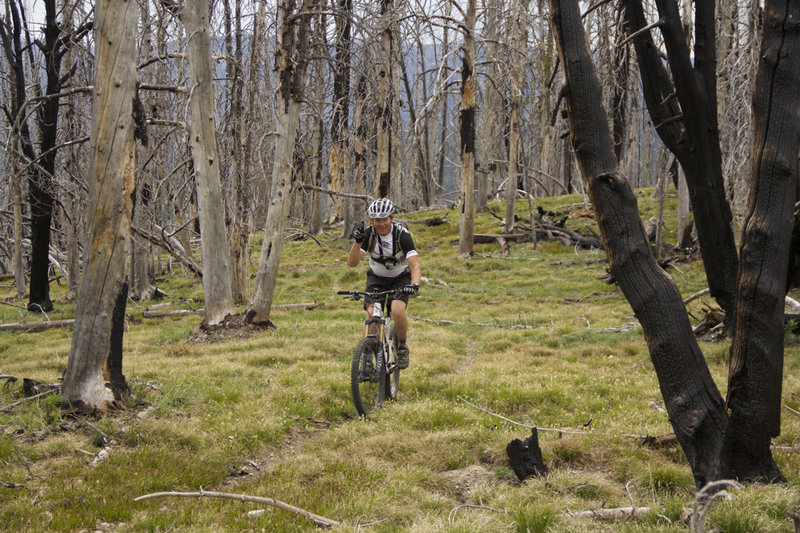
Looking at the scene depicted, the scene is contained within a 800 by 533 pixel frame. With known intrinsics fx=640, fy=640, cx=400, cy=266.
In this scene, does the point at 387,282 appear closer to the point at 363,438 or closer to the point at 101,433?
the point at 363,438

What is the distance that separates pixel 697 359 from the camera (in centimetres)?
418

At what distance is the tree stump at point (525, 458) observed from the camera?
16.0ft

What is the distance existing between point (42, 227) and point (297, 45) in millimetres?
8045

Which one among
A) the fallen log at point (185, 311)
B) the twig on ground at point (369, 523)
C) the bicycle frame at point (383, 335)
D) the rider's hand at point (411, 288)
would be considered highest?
the rider's hand at point (411, 288)

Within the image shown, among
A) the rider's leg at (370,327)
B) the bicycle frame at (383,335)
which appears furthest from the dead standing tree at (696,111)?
the rider's leg at (370,327)

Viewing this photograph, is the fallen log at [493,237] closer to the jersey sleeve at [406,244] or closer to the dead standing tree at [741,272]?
the jersey sleeve at [406,244]

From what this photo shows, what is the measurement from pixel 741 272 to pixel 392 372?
13.7 feet

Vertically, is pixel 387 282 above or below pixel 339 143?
below

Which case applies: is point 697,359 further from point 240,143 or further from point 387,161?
point 387,161

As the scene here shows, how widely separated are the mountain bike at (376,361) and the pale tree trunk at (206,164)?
481cm

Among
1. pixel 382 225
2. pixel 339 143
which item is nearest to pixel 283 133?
pixel 382 225

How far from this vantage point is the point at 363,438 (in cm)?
591

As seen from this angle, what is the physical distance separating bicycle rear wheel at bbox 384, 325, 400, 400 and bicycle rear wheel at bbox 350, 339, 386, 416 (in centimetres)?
13

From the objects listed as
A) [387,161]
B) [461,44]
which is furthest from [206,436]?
[461,44]
